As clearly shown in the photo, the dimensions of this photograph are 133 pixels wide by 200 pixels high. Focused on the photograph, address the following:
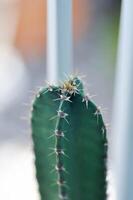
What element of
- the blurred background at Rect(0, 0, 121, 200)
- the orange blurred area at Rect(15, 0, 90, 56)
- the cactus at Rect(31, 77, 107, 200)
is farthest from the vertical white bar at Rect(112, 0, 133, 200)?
the orange blurred area at Rect(15, 0, 90, 56)

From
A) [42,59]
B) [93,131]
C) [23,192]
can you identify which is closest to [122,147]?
[93,131]

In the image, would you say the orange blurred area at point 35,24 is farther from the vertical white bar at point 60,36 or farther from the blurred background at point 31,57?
the vertical white bar at point 60,36

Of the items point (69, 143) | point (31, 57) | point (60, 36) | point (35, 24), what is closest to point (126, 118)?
point (69, 143)

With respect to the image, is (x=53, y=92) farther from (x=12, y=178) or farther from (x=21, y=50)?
(x=21, y=50)

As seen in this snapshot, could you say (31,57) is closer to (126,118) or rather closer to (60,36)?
(60,36)

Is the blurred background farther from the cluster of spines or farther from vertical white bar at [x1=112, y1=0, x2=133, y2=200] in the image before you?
the cluster of spines
